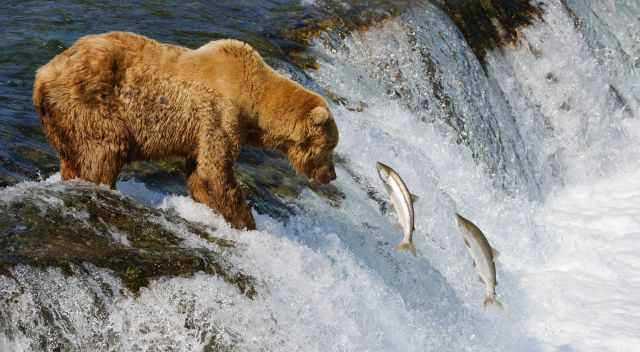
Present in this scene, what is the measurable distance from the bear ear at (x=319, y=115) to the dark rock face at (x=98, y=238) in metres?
1.21

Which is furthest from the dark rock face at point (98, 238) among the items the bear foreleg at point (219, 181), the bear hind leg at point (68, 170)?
the bear foreleg at point (219, 181)

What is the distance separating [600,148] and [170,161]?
8.20 metres

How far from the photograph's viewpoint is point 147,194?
21.6ft

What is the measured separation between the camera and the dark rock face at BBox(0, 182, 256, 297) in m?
4.96

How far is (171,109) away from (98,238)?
1165 mm

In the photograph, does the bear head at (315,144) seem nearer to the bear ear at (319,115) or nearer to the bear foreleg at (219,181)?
the bear ear at (319,115)

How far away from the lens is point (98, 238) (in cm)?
526

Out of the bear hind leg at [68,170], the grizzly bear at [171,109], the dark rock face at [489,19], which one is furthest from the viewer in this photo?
the dark rock face at [489,19]

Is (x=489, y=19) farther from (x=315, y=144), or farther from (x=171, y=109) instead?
(x=171, y=109)

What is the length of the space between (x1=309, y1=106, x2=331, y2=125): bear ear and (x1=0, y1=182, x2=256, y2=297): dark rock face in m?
1.21

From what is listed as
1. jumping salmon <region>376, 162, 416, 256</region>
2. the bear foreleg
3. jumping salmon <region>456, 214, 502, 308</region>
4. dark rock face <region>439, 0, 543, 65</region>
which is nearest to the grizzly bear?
the bear foreleg

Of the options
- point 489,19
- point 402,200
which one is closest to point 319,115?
point 402,200

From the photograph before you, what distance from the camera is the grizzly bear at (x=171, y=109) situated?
578 centimetres

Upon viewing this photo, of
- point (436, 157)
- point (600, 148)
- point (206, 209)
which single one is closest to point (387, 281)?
point (206, 209)
